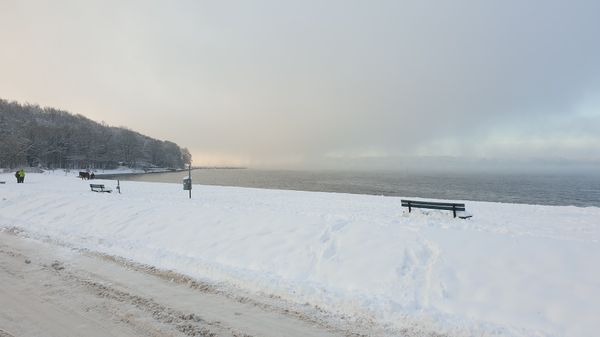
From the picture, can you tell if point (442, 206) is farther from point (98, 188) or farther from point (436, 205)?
point (98, 188)

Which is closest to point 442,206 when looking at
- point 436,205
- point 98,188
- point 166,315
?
point 436,205

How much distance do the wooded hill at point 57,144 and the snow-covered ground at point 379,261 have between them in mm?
114368

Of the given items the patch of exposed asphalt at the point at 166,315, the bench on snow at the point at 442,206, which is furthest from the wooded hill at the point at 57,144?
the patch of exposed asphalt at the point at 166,315

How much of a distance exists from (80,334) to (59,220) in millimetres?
10404

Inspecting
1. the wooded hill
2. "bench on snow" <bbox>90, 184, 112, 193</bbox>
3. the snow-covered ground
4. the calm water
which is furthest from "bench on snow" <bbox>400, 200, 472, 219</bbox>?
the wooded hill

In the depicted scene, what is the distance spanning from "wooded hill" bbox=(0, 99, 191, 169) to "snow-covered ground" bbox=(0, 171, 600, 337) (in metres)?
114

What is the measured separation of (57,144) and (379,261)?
488 feet

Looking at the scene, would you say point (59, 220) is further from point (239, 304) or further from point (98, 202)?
point (239, 304)

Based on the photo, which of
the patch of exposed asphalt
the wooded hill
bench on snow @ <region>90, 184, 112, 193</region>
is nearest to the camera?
the patch of exposed asphalt

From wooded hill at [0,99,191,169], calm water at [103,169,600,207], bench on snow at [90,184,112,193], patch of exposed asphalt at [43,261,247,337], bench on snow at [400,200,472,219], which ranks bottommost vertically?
calm water at [103,169,600,207]

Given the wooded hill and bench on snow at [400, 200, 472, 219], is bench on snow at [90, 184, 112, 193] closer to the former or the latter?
bench on snow at [400, 200, 472, 219]

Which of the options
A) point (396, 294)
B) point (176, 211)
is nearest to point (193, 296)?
point (396, 294)

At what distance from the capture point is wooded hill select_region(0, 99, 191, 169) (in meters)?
104

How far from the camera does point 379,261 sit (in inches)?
296
